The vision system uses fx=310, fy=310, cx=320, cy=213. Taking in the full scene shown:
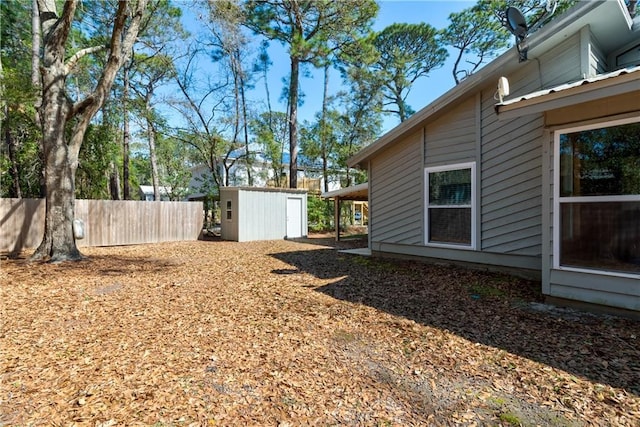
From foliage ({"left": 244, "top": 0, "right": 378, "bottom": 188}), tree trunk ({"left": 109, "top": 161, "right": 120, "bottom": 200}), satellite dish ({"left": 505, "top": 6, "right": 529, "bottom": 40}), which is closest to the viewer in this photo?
satellite dish ({"left": 505, "top": 6, "right": 529, "bottom": 40})

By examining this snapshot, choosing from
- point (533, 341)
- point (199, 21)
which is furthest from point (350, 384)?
point (199, 21)

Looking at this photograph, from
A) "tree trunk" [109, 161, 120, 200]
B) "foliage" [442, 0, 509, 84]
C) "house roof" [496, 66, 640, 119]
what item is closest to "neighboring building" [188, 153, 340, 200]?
"tree trunk" [109, 161, 120, 200]

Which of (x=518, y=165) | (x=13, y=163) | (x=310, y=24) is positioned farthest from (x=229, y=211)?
(x=518, y=165)

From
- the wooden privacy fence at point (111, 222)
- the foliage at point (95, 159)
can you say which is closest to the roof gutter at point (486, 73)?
the wooden privacy fence at point (111, 222)

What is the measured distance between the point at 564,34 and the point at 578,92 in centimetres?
210

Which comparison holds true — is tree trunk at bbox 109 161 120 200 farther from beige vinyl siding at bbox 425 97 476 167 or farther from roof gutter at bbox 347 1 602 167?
beige vinyl siding at bbox 425 97 476 167

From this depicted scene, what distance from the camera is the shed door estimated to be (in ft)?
46.7

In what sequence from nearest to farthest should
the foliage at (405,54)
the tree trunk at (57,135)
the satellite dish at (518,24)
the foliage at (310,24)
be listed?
the satellite dish at (518,24) < the tree trunk at (57,135) < the foliage at (310,24) < the foliage at (405,54)

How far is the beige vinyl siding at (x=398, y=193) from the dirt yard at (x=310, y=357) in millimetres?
2162

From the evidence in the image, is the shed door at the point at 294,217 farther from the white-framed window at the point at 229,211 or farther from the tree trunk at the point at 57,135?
the tree trunk at the point at 57,135

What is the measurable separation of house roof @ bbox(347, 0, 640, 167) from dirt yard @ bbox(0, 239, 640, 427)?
11.5 ft

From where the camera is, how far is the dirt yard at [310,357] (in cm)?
206

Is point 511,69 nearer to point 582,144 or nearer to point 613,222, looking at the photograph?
point 582,144

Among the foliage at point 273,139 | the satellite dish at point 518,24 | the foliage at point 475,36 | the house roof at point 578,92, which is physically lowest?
the house roof at point 578,92
